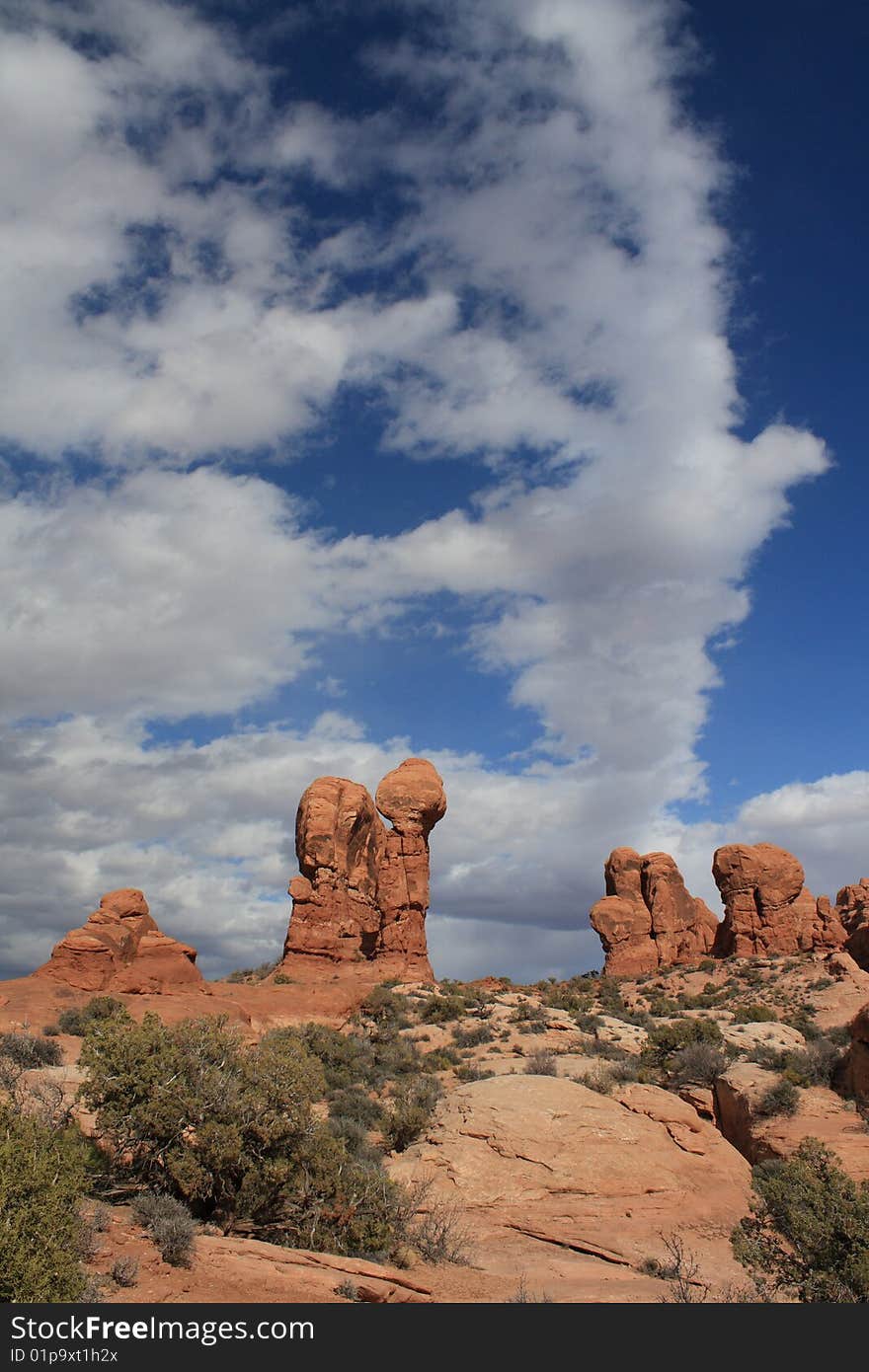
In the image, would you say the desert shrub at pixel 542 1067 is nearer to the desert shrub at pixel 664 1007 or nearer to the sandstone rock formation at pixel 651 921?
the desert shrub at pixel 664 1007

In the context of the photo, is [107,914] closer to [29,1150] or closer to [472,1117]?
[472,1117]

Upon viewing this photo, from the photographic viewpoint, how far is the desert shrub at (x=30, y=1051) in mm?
21344

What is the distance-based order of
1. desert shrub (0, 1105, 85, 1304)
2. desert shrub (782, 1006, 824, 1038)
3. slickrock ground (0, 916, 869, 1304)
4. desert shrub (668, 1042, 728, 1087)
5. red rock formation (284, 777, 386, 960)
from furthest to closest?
red rock formation (284, 777, 386, 960) < desert shrub (782, 1006, 824, 1038) < desert shrub (668, 1042, 728, 1087) < slickrock ground (0, 916, 869, 1304) < desert shrub (0, 1105, 85, 1304)

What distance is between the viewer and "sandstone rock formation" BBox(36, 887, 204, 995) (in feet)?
112

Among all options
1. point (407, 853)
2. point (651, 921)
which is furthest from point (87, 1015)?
point (651, 921)

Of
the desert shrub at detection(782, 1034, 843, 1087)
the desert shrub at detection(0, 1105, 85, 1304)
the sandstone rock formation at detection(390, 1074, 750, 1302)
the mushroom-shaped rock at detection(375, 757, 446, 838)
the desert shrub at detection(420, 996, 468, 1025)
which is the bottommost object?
the sandstone rock formation at detection(390, 1074, 750, 1302)

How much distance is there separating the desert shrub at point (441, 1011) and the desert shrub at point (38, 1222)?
28.5 metres

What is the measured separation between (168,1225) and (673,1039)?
2317 cm

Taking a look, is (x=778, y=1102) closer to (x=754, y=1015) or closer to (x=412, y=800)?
(x=754, y=1015)

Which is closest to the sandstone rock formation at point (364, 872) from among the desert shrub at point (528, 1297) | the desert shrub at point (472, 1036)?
the desert shrub at point (472, 1036)

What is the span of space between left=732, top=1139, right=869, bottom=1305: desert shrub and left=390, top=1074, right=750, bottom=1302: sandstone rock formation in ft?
7.61

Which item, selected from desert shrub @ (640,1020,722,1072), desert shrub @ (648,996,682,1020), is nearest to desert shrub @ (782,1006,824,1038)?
desert shrub @ (640,1020,722,1072)

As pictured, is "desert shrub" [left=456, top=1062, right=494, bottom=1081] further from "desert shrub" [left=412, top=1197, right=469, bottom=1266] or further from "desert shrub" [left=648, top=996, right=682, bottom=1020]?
"desert shrub" [left=648, top=996, right=682, bottom=1020]
